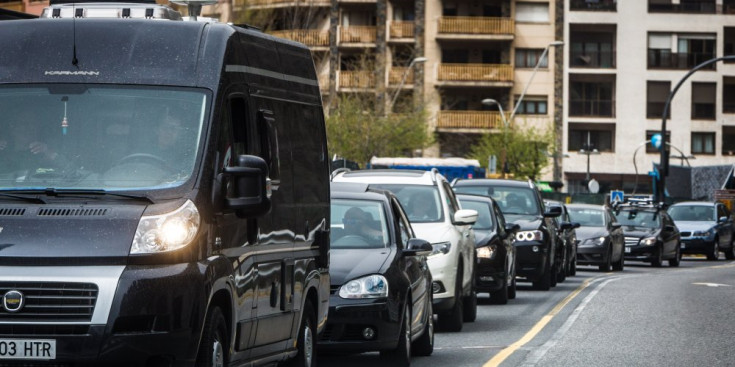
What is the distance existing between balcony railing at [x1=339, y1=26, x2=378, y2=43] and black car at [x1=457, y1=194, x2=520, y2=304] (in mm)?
65933

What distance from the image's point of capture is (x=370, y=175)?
63.0 feet

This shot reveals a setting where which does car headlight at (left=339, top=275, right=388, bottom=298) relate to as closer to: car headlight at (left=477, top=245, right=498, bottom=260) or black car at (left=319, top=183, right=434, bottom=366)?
black car at (left=319, top=183, right=434, bottom=366)

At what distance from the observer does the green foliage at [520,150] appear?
81688 mm

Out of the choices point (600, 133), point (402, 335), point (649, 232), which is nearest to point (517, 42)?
point (600, 133)

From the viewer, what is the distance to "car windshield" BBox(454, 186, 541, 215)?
27078mm

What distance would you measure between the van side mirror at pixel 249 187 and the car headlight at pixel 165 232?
1.48 feet

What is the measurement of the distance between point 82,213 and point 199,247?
64 centimetres

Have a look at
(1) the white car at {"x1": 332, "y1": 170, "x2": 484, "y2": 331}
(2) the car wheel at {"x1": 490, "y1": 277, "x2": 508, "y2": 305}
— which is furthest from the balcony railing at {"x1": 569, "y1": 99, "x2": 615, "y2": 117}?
(1) the white car at {"x1": 332, "y1": 170, "x2": 484, "y2": 331}

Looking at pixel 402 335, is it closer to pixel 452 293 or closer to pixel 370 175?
pixel 452 293

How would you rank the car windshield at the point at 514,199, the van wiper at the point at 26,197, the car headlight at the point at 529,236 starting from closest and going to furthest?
the van wiper at the point at 26,197, the car headlight at the point at 529,236, the car windshield at the point at 514,199

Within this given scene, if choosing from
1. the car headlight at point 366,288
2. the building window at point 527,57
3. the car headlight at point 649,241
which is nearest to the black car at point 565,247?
the car headlight at point 649,241

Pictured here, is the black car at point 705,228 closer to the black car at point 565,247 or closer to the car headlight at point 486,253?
the black car at point 565,247

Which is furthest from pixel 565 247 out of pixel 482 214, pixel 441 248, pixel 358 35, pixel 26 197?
pixel 358 35

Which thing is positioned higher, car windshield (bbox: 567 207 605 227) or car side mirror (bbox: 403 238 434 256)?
car side mirror (bbox: 403 238 434 256)
